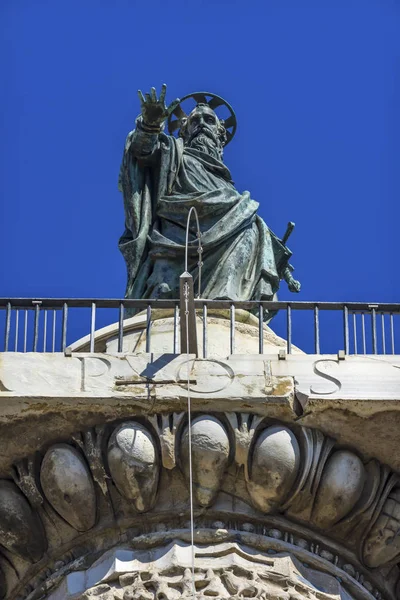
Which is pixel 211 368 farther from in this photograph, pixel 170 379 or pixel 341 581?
pixel 341 581

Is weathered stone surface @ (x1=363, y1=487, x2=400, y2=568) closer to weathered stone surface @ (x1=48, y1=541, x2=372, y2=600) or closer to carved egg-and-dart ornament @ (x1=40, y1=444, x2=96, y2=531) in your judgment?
weathered stone surface @ (x1=48, y1=541, x2=372, y2=600)

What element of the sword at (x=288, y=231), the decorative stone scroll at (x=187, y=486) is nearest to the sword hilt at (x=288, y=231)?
the sword at (x=288, y=231)

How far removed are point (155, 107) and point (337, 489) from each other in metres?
4.95

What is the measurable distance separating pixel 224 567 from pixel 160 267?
16.4ft

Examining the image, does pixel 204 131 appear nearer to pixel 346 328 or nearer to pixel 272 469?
pixel 346 328

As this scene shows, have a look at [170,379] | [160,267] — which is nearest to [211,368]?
[170,379]

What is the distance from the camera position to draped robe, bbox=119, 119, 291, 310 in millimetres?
19453

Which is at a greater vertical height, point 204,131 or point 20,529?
point 204,131

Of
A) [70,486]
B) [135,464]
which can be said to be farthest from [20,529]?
[135,464]

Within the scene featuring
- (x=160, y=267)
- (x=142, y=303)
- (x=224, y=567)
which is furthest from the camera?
(x=160, y=267)

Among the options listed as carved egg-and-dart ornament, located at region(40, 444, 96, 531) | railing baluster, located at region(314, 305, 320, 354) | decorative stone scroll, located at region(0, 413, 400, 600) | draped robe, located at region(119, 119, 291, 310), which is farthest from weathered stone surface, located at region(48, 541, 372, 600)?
draped robe, located at region(119, 119, 291, 310)

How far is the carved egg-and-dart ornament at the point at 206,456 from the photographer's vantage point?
15734 mm

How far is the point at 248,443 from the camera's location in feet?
51.8

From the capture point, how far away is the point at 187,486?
1591 centimetres
